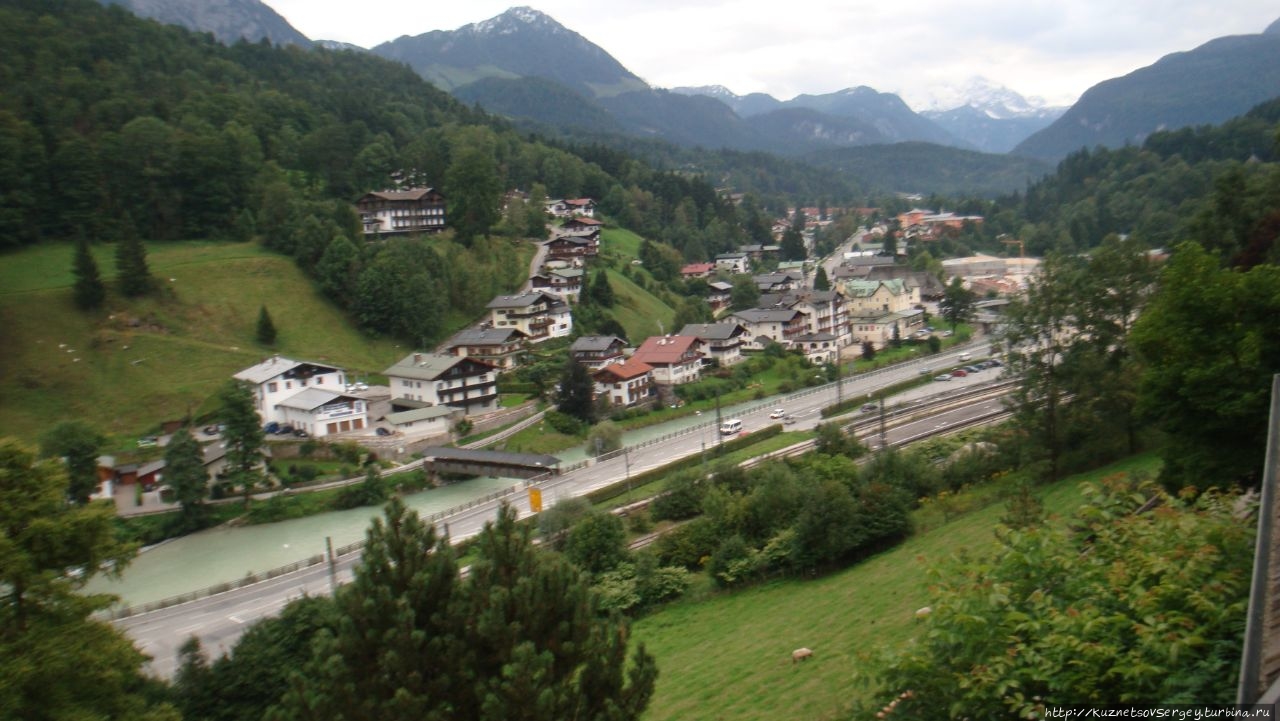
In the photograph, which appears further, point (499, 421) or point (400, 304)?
point (400, 304)

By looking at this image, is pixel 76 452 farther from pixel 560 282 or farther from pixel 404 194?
pixel 404 194

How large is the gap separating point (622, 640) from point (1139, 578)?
289cm

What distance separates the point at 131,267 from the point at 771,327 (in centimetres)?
2350

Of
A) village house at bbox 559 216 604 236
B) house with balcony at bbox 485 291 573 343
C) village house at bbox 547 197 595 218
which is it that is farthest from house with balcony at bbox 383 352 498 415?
village house at bbox 547 197 595 218

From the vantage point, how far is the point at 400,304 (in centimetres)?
2923

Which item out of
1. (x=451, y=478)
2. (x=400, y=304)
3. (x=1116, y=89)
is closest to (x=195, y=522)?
(x=451, y=478)

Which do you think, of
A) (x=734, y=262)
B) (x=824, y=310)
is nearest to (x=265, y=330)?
(x=824, y=310)

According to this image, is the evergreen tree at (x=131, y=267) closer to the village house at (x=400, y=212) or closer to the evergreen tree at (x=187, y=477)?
the evergreen tree at (x=187, y=477)

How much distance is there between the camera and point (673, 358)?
2903 centimetres

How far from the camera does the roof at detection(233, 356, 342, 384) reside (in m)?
24.1

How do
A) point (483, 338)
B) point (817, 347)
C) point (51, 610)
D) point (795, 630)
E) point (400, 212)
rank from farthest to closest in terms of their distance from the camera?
1. point (400, 212)
2. point (817, 347)
3. point (483, 338)
4. point (795, 630)
5. point (51, 610)

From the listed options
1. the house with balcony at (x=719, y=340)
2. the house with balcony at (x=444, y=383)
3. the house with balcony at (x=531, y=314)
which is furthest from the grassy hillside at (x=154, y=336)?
the house with balcony at (x=719, y=340)

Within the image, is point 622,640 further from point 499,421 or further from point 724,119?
point 724,119

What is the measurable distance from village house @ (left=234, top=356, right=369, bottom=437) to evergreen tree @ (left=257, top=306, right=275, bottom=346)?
2.10 meters
